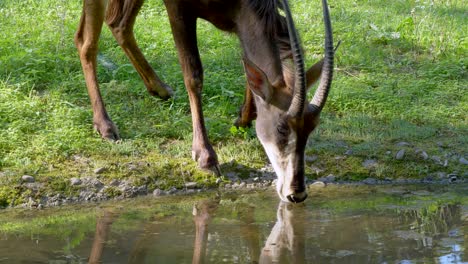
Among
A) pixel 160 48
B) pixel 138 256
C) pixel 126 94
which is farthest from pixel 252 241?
pixel 160 48

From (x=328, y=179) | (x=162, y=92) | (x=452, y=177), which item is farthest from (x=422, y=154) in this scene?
(x=162, y=92)

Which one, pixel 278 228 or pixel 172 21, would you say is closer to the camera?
pixel 278 228

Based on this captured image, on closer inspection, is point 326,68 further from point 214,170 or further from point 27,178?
point 27,178

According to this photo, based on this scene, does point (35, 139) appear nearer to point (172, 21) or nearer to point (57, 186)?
point (57, 186)

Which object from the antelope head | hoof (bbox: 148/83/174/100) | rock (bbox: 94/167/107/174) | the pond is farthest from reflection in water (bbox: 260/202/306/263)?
hoof (bbox: 148/83/174/100)

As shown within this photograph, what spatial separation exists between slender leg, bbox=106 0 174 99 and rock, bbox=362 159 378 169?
215cm

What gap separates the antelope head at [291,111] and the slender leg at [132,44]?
1978 mm

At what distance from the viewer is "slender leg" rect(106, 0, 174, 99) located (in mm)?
8609

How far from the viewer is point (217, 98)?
868 cm

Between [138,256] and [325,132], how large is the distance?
126 inches

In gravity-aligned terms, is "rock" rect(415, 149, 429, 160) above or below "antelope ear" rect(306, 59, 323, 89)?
below

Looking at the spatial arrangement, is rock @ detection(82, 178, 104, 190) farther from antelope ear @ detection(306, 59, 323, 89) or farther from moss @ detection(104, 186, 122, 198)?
antelope ear @ detection(306, 59, 323, 89)

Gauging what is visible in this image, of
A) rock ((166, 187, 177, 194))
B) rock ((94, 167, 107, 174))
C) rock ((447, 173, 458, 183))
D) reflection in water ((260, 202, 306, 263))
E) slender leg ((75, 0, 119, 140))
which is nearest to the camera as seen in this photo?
reflection in water ((260, 202, 306, 263))

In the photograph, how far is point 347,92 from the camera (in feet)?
29.3
